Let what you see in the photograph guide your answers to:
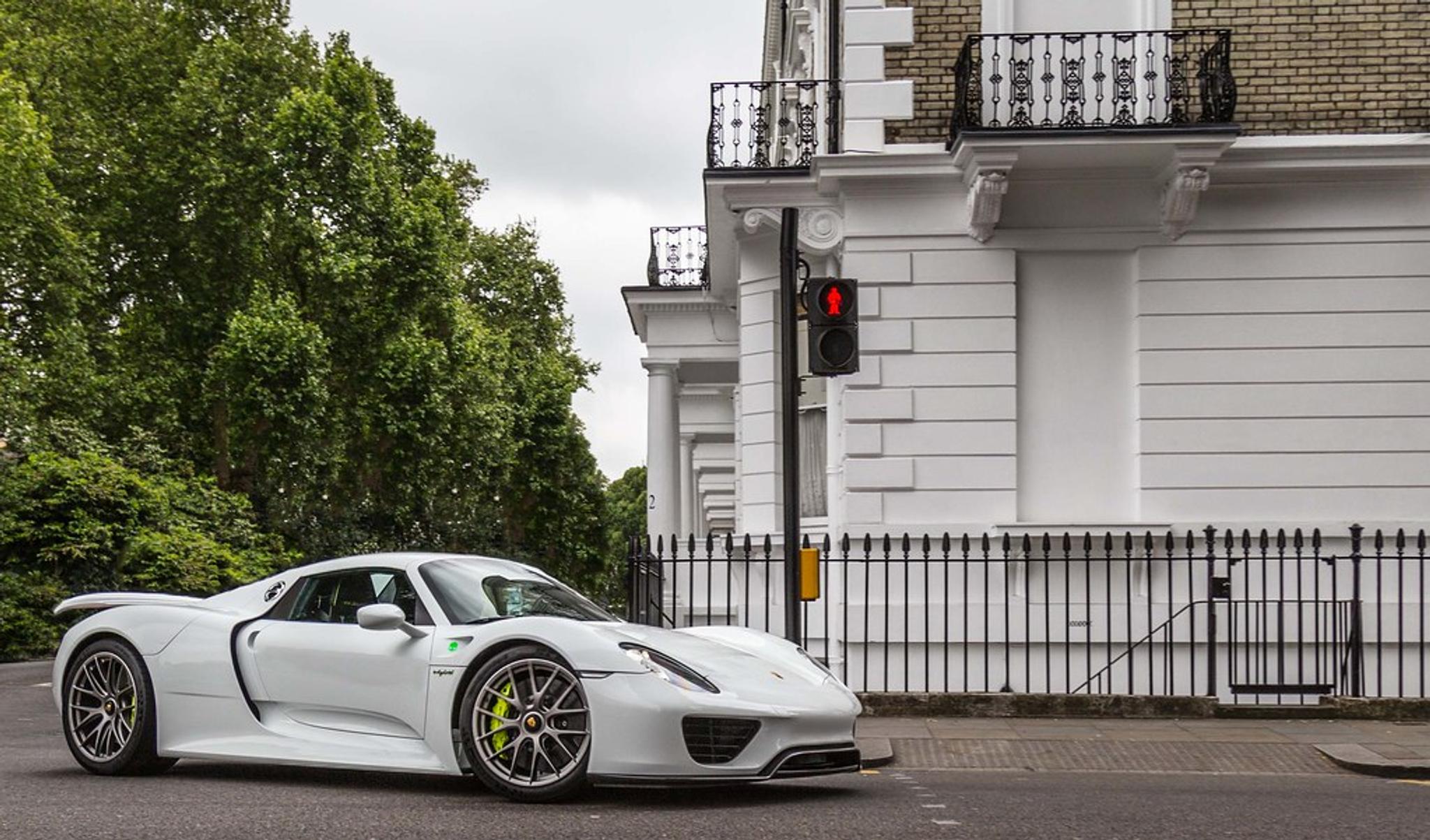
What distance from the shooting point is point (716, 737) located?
768 cm

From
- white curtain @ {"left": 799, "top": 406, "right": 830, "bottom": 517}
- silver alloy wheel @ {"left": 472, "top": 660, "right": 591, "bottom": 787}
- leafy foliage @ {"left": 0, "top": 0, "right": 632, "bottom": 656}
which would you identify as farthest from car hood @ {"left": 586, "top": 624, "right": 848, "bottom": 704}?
leafy foliage @ {"left": 0, "top": 0, "right": 632, "bottom": 656}

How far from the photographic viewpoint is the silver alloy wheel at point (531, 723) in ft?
25.1

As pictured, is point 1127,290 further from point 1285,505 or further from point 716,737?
point 716,737

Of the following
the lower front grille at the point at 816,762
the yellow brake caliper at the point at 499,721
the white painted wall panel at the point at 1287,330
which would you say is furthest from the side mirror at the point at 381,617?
the white painted wall panel at the point at 1287,330

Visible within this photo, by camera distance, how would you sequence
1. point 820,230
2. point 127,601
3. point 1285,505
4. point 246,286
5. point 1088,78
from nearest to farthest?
point 127,601 < point 1285,505 < point 1088,78 < point 820,230 < point 246,286

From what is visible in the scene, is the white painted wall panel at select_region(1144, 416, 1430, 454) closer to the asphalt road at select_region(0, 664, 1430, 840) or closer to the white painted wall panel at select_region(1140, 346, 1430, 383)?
the white painted wall panel at select_region(1140, 346, 1430, 383)

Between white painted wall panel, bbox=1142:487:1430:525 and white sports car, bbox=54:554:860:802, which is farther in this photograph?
white painted wall panel, bbox=1142:487:1430:525

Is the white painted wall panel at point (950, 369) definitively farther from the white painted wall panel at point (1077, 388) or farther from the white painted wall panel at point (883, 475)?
the white painted wall panel at point (883, 475)

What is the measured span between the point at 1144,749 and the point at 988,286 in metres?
6.06

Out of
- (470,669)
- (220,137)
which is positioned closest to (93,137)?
(220,137)

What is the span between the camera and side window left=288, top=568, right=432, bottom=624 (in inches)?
333

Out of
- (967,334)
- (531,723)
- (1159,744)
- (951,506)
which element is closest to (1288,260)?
(967,334)

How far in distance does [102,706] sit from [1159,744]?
21.2ft

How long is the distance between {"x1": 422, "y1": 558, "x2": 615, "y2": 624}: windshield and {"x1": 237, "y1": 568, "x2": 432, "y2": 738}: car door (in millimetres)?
138
